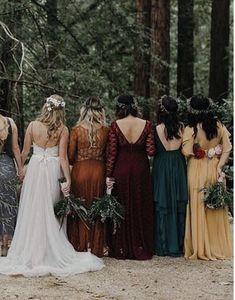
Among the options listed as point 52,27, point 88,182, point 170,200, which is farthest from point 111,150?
point 52,27

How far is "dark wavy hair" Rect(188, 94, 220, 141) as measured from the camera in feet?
24.3

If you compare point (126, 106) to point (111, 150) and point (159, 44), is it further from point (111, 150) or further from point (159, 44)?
point (159, 44)

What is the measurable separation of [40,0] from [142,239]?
5.61 m

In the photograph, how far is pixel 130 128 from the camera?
7418mm

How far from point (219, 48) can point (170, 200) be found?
906cm

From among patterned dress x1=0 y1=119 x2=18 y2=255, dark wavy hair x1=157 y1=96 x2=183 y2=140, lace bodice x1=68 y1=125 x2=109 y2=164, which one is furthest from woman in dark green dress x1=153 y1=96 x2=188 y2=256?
patterned dress x1=0 y1=119 x2=18 y2=255

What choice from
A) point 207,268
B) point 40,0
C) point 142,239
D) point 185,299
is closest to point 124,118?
point 142,239

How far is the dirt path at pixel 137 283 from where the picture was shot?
5871 millimetres

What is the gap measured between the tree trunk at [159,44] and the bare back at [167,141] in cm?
541

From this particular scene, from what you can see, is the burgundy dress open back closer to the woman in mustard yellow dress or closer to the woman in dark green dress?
the woman in dark green dress

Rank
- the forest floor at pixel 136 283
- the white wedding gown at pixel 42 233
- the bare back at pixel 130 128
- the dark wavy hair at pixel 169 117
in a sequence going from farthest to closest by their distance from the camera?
the dark wavy hair at pixel 169 117, the bare back at pixel 130 128, the white wedding gown at pixel 42 233, the forest floor at pixel 136 283

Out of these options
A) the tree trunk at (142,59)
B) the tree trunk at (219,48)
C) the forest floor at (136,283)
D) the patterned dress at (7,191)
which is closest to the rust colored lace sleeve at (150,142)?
the forest floor at (136,283)

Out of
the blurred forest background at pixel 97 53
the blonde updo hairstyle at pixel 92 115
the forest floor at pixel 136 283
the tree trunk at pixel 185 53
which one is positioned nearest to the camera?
the forest floor at pixel 136 283

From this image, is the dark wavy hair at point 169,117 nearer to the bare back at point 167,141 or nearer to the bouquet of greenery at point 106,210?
the bare back at point 167,141
